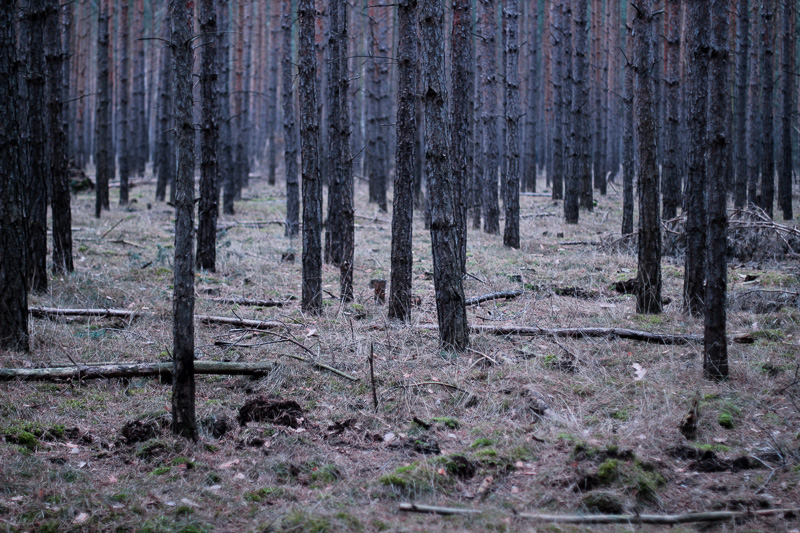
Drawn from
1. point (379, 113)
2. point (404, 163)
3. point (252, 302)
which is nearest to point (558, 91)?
point (379, 113)

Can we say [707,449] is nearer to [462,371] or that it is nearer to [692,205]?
[462,371]

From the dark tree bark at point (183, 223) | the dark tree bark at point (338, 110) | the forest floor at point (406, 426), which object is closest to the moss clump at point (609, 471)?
the forest floor at point (406, 426)

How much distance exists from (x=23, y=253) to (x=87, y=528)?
3.79m

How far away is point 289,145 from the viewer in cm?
1647

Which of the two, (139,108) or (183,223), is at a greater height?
(139,108)

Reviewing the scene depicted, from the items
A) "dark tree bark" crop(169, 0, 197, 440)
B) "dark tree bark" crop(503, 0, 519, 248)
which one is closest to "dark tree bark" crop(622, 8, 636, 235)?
"dark tree bark" crop(503, 0, 519, 248)

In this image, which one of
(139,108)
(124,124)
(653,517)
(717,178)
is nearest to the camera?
(653,517)

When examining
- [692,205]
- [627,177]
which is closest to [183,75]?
[692,205]

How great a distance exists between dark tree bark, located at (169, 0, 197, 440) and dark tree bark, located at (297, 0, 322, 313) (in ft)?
11.7

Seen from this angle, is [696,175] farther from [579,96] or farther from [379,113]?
[379,113]

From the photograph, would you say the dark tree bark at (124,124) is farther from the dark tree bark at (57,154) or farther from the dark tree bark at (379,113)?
the dark tree bark at (57,154)

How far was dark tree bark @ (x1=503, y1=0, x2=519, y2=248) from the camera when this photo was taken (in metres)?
13.7

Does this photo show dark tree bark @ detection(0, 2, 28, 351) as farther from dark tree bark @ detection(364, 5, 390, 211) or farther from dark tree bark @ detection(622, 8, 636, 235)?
dark tree bark @ detection(364, 5, 390, 211)

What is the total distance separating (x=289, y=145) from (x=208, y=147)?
5.98 metres
